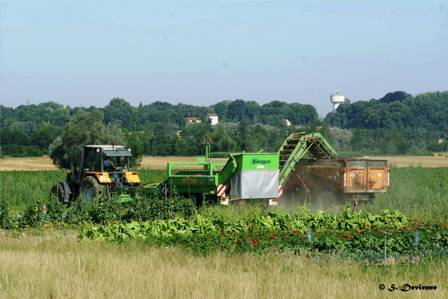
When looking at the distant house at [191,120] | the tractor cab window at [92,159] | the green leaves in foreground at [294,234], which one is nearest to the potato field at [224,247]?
the green leaves in foreground at [294,234]

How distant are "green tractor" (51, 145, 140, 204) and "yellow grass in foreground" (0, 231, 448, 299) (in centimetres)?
1124

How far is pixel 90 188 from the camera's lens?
25.1 m

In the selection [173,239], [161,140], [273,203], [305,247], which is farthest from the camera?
[161,140]

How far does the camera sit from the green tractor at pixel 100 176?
24.7 metres

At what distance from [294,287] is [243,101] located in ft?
449

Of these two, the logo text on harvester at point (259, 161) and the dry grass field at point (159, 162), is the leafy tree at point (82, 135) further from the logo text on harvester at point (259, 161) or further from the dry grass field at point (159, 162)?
the logo text on harvester at point (259, 161)

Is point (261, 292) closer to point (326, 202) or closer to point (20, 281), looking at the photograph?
point (20, 281)

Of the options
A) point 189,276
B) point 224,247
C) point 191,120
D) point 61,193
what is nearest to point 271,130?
point 61,193

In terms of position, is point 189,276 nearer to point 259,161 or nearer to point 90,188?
point 259,161

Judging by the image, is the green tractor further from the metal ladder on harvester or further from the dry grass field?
the dry grass field

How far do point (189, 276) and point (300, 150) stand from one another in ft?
58.6

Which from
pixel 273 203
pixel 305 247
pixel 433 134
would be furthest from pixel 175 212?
pixel 433 134

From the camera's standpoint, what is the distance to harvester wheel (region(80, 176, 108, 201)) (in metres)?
24.5

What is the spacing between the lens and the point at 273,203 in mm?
25469
